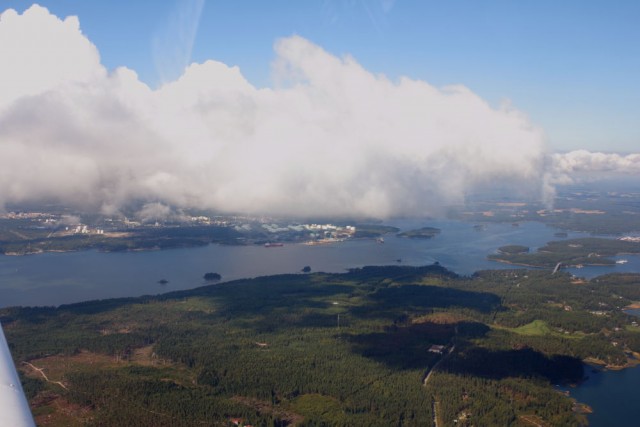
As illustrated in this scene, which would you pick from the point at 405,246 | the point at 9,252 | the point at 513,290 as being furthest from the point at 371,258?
the point at 9,252

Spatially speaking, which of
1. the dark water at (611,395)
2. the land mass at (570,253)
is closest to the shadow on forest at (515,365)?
the dark water at (611,395)

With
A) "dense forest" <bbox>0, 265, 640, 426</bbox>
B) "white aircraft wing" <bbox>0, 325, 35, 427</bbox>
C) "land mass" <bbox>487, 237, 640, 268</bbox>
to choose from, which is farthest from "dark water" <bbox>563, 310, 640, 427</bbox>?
"land mass" <bbox>487, 237, 640, 268</bbox>

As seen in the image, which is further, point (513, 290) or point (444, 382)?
point (513, 290)

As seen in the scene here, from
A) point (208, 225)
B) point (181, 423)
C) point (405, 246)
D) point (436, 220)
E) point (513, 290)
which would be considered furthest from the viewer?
point (436, 220)

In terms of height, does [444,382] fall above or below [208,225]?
below

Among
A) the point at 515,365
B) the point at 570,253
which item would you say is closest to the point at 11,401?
the point at 515,365

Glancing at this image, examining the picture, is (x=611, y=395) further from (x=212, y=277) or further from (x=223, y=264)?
(x=223, y=264)

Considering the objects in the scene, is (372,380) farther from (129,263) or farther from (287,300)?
(129,263)
